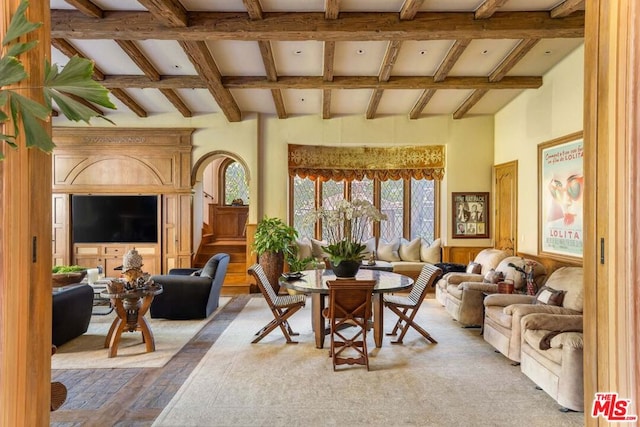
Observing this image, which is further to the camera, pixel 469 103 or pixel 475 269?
pixel 469 103

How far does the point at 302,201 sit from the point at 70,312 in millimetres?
5248

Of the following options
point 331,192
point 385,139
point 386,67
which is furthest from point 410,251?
point 386,67

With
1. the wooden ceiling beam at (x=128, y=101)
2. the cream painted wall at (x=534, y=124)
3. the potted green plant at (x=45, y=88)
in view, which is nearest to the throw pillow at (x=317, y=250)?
the cream painted wall at (x=534, y=124)

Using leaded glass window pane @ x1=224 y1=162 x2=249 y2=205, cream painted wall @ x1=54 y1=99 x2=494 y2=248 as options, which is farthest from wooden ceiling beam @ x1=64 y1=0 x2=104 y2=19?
leaded glass window pane @ x1=224 y1=162 x2=249 y2=205

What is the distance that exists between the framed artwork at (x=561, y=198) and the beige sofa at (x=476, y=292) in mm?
595

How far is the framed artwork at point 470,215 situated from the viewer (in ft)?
25.6

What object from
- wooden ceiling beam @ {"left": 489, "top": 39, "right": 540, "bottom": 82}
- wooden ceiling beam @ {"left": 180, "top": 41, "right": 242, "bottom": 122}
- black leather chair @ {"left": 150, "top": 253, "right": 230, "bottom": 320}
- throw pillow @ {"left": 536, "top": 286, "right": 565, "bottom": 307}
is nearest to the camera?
throw pillow @ {"left": 536, "top": 286, "right": 565, "bottom": 307}

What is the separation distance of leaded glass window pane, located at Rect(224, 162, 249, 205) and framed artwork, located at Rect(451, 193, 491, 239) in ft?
17.9

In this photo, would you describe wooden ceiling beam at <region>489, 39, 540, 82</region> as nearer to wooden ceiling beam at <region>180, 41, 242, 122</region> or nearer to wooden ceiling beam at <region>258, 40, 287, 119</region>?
wooden ceiling beam at <region>258, 40, 287, 119</region>

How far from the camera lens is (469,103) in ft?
22.7

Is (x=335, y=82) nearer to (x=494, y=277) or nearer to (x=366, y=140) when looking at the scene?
Answer: (x=366, y=140)

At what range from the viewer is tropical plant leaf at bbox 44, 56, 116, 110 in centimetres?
109

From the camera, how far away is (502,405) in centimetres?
286

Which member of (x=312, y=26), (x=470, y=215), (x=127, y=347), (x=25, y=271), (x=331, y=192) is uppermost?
(x=312, y=26)
